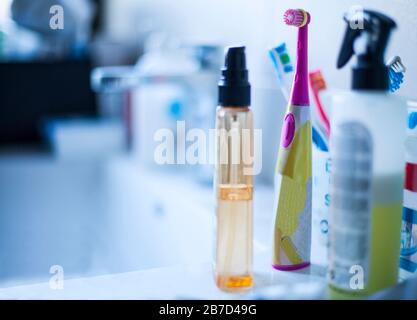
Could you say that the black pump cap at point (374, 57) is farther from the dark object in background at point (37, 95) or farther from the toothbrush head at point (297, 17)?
the dark object in background at point (37, 95)

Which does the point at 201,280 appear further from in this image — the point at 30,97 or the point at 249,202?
the point at 30,97

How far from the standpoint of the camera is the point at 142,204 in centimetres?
102

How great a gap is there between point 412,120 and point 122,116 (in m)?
1.06

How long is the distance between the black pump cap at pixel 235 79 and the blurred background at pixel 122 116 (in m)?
0.19

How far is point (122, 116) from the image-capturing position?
148 centimetres

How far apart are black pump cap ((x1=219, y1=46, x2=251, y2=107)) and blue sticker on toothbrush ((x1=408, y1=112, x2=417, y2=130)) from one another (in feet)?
0.58

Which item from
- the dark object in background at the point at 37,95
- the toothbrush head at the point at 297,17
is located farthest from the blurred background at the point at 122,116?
the toothbrush head at the point at 297,17

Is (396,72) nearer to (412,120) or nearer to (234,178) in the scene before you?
(412,120)

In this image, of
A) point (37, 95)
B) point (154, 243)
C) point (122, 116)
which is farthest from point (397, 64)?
point (37, 95)

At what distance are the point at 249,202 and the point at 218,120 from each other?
80 millimetres

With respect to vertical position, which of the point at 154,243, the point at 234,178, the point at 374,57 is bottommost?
the point at 154,243

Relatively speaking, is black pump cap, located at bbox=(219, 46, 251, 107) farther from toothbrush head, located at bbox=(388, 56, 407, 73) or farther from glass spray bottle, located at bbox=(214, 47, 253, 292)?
toothbrush head, located at bbox=(388, 56, 407, 73)

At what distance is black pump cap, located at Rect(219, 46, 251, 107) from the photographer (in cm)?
45

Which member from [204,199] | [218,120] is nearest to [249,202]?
[218,120]
